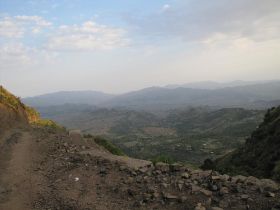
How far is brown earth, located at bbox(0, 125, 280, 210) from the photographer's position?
13.2 m

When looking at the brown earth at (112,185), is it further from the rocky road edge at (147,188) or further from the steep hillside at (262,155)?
the steep hillside at (262,155)

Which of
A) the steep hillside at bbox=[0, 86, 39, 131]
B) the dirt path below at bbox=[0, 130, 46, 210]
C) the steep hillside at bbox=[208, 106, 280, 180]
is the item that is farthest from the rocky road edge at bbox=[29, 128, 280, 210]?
the steep hillside at bbox=[208, 106, 280, 180]

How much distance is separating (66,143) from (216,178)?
10833 mm

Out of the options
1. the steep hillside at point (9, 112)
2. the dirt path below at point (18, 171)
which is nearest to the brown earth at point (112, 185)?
the dirt path below at point (18, 171)

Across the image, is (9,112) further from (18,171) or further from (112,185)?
(112,185)

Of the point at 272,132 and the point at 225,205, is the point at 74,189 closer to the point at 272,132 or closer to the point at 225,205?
the point at 225,205

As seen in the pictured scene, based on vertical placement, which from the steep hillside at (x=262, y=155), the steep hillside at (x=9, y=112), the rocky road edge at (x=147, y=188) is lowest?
the steep hillside at (x=262, y=155)

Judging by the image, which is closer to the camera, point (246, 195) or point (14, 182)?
point (246, 195)

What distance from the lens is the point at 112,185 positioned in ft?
51.1

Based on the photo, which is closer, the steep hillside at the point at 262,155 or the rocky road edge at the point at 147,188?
the rocky road edge at the point at 147,188

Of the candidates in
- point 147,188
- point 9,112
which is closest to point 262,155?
point 9,112

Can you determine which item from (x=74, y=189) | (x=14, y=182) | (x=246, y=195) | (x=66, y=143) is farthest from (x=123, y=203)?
(x=66, y=143)

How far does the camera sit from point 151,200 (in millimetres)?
13742

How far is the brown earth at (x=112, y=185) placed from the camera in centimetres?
1323
